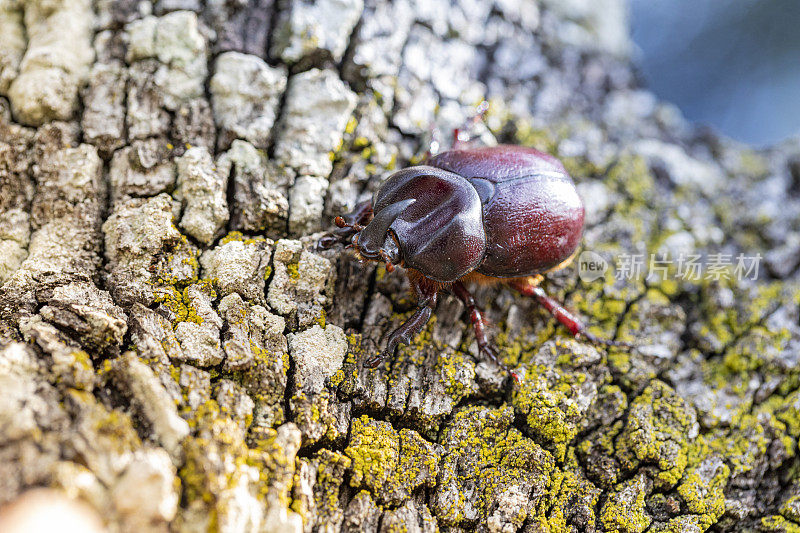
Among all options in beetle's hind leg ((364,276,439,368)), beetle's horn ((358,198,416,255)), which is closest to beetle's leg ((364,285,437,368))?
beetle's hind leg ((364,276,439,368))

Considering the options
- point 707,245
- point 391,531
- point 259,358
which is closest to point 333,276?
point 259,358

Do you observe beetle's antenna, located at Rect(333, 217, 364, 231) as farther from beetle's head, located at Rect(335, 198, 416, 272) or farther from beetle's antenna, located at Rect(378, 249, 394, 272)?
beetle's antenna, located at Rect(378, 249, 394, 272)

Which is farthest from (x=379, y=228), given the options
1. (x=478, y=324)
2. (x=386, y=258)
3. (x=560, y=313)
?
(x=560, y=313)

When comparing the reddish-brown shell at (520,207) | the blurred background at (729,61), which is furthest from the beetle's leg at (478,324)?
the blurred background at (729,61)

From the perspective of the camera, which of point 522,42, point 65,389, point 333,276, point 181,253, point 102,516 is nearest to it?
point 102,516

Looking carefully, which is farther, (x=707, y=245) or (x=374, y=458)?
(x=707, y=245)

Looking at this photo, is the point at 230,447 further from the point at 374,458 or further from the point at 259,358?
the point at 374,458

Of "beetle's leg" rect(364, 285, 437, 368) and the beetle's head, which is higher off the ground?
the beetle's head
